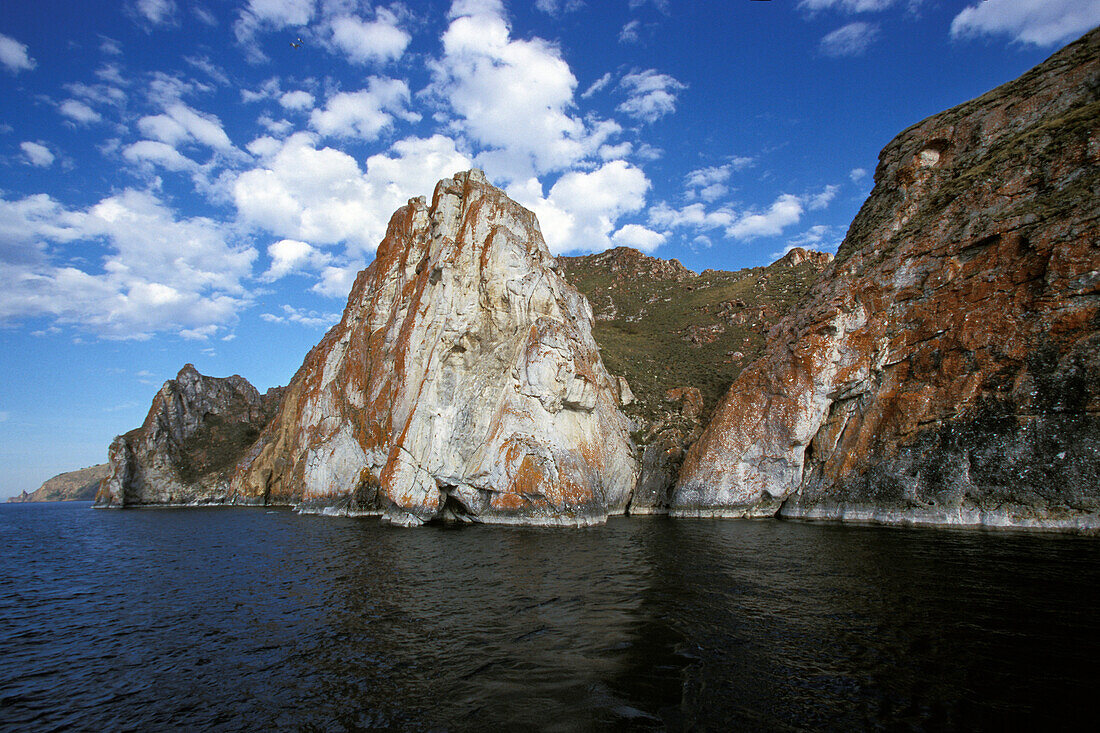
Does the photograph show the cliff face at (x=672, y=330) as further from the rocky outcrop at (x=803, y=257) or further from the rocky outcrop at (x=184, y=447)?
the rocky outcrop at (x=184, y=447)

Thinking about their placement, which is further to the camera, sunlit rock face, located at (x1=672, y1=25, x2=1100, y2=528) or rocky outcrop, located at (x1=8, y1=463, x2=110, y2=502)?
rocky outcrop, located at (x1=8, y1=463, x2=110, y2=502)

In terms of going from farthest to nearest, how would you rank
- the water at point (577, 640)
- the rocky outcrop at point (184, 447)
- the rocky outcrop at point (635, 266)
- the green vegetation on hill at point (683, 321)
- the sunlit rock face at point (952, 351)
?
the rocky outcrop at point (635, 266) < the rocky outcrop at point (184, 447) < the green vegetation on hill at point (683, 321) < the sunlit rock face at point (952, 351) < the water at point (577, 640)

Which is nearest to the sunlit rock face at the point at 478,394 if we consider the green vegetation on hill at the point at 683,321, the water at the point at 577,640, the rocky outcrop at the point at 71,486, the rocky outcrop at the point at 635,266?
the green vegetation on hill at the point at 683,321

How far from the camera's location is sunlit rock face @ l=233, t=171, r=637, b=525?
29.8 meters

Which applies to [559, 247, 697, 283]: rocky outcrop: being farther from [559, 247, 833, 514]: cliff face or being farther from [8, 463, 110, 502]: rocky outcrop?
[8, 463, 110, 502]: rocky outcrop

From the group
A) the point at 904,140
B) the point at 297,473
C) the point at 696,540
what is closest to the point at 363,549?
the point at 696,540

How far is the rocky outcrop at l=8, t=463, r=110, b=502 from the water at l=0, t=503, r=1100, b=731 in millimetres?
210707

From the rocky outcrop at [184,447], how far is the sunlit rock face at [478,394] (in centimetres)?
4051

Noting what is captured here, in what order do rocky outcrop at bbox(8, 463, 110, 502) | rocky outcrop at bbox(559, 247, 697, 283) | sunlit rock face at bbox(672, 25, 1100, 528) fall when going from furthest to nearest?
1. rocky outcrop at bbox(8, 463, 110, 502)
2. rocky outcrop at bbox(559, 247, 697, 283)
3. sunlit rock face at bbox(672, 25, 1100, 528)

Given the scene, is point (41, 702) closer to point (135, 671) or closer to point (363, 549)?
point (135, 671)

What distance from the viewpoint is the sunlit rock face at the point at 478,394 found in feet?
97.9

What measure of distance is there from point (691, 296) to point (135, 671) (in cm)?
7462

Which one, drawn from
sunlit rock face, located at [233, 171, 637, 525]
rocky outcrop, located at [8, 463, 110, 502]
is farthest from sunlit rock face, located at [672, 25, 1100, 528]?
rocky outcrop, located at [8, 463, 110, 502]

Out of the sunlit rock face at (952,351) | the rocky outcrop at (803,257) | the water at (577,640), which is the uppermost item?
the rocky outcrop at (803,257)
